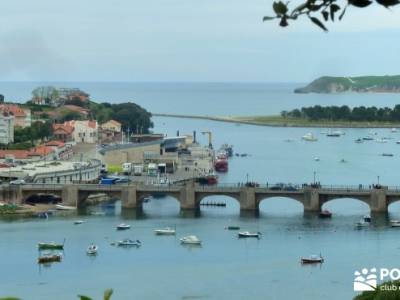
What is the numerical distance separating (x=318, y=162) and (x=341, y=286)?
3100 cm

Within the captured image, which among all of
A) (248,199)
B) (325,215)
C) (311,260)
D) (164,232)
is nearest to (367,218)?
(325,215)

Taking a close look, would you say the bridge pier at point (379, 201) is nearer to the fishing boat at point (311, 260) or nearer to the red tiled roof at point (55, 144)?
the fishing boat at point (311, 260)

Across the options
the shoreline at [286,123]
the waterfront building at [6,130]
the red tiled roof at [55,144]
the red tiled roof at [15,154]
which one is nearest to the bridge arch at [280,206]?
the red tiled roof at [15,154]

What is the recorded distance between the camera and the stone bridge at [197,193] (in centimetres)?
3034

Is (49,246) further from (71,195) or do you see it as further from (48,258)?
(71,195)

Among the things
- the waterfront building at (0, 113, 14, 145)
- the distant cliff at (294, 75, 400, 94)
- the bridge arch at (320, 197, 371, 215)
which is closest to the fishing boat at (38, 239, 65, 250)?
the bridge arch at (320, 197, 371, 215)

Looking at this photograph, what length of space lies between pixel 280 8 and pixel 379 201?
28221mm

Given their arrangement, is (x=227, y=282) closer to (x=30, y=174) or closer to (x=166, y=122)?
(x=30, y=174)

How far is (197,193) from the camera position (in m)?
31.2

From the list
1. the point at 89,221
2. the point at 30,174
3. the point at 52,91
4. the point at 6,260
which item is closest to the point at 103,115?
the point at 52,91

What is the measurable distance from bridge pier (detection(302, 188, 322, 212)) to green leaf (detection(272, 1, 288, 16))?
2813 cm

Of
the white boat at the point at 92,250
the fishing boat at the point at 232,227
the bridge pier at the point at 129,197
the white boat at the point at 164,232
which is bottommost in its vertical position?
the white boat at the point at 92,250

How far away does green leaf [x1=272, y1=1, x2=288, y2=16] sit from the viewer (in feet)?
7.71

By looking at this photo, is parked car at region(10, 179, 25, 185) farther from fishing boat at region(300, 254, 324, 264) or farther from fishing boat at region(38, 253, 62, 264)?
fishing boat at region(300, 254, 324, 264)
